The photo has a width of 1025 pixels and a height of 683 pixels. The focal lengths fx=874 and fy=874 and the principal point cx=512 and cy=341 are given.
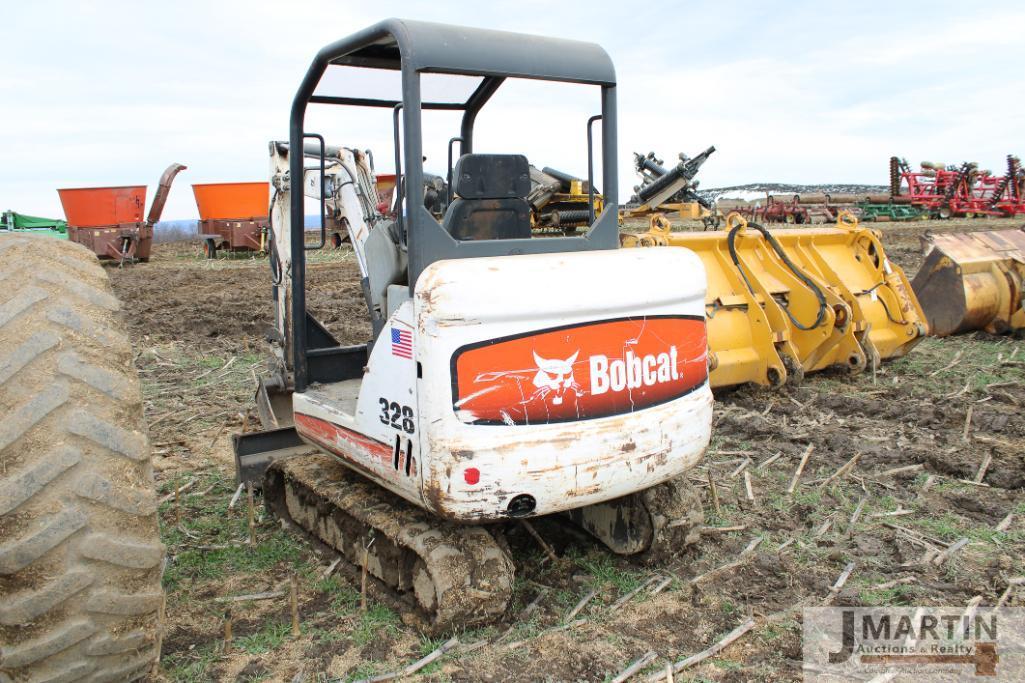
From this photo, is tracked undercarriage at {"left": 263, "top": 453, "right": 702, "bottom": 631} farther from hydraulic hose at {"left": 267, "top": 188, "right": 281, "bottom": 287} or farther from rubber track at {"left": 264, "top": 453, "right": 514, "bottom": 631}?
hydraulic hose at {"left": 267, "top": 188, "right": 281, "bottom": 287}

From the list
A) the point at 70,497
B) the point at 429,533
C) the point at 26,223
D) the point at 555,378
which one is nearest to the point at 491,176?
the point at 555,378

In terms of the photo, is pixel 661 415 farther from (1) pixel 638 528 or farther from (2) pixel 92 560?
(2) pixel 92 560

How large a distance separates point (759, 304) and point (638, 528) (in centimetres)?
360

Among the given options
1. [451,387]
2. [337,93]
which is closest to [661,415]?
[451,387]

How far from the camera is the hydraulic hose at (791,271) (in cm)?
706

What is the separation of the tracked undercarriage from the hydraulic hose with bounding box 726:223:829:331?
11.5 feet

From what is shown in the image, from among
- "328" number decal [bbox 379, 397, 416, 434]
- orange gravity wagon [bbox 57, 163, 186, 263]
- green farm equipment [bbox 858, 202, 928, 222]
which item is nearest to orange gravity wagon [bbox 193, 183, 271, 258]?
orange gravity wagon [bbox 57, 163, 186, 263]

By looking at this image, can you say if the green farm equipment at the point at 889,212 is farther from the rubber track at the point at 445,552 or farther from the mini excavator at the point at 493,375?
the rubber track at the point at 445,552

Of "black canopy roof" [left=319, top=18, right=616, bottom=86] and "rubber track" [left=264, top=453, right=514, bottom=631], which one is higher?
"black canopy roof" [left=319, top=18, right=616, bottom=86]

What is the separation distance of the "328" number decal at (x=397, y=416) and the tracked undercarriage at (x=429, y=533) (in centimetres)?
45

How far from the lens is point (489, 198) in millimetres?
3619

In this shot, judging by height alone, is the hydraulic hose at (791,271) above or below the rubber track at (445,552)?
above

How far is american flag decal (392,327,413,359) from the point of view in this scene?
3.22 metres

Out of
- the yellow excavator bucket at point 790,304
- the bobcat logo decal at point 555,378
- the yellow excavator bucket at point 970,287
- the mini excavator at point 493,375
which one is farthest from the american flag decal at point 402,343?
the yellow excavator bucket at point 970,287
